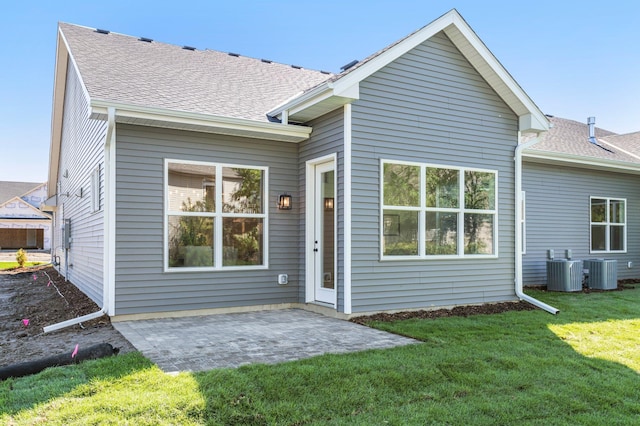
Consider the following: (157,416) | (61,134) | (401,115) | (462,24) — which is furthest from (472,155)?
(61,134)

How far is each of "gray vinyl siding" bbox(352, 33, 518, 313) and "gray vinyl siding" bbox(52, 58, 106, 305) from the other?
3.84 meters

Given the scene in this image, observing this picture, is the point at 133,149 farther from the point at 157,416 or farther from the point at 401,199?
the point at 157,416

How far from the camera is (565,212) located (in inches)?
425

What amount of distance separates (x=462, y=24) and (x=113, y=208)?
5832 millimetres

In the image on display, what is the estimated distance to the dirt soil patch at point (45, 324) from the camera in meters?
5.00

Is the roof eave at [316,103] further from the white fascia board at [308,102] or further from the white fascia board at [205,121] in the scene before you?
the white fascia board at [205,121]

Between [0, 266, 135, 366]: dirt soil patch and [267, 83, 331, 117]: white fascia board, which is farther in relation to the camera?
[267, 83, 331, 117]: white fascia board

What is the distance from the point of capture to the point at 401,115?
7.20m

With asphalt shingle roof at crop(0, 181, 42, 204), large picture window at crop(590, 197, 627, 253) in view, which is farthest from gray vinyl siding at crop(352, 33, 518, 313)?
asphalt shingle roof at crop(0, 181, 42, 204)

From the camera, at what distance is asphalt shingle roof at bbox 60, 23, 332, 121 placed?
22.9 feet

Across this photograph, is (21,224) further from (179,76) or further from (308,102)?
(308,102)

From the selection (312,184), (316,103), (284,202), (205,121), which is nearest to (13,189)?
(284,202)

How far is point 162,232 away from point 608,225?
1026 centimetres

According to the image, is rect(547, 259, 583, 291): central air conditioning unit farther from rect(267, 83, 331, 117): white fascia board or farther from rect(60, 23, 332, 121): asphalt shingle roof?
rect(267, 83, 331, 117): white fascia board
